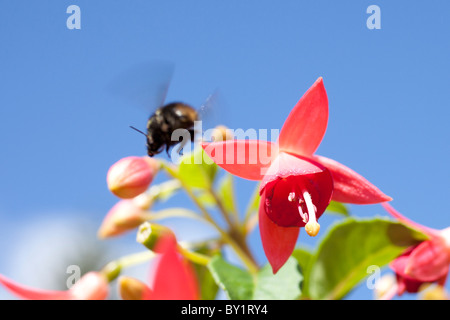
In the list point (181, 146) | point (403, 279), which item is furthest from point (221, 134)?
point (403, 279)

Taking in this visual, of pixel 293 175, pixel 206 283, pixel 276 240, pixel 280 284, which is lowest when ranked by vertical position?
pixel 206 283

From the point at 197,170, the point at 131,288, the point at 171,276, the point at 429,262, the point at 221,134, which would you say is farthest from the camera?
the point at 197,170

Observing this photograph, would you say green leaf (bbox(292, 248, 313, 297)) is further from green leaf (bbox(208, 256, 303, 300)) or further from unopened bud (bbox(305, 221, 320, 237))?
unopened bud (bbox(305, 221, 320, 237))

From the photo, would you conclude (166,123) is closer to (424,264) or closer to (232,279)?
(232,279)

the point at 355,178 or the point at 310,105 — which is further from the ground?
the point at 310,105

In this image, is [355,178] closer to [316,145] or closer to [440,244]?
[316,145]
